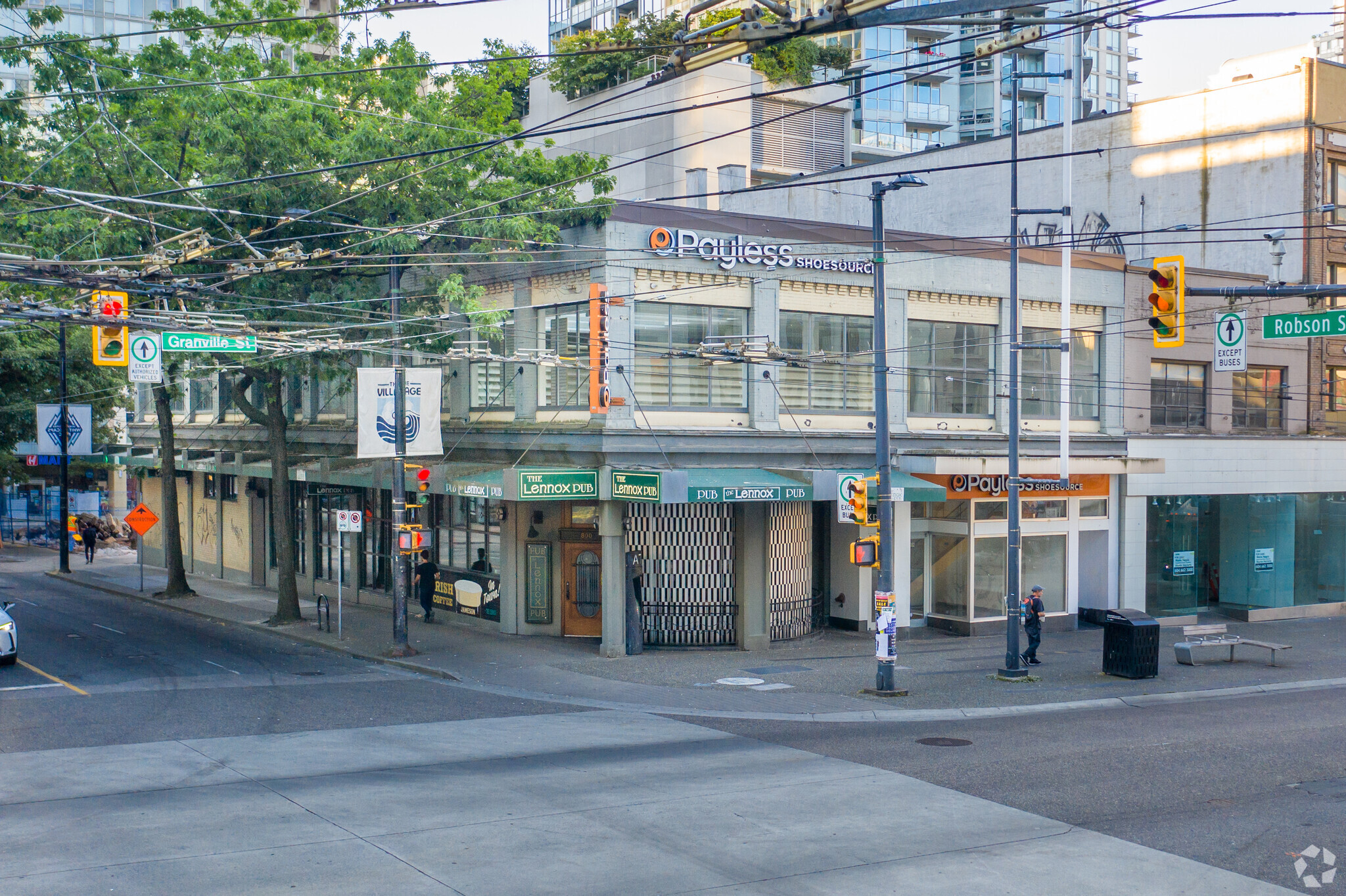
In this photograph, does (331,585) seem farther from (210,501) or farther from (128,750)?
(128,750)

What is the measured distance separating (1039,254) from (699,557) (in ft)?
39.0

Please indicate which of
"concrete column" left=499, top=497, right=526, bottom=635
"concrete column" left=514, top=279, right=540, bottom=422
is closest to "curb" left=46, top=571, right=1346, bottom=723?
"concrete column" left=499, top=497, right=526, bottom=635

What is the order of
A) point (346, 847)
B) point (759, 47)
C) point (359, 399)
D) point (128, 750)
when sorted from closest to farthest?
point (759, 47) → point (346, 847) → point (128, 750) → point (359, 399)

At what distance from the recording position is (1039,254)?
29562 millimetres

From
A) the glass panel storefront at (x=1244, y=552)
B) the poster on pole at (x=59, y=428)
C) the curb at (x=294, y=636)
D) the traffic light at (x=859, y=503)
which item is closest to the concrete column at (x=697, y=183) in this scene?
the traffic light at (x=859, y=503)

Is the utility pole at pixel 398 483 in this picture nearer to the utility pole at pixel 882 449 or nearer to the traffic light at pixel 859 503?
the traffic light at pixel 859 503

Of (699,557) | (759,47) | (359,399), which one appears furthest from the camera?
(699,557)

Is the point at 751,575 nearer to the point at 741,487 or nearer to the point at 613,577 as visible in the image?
the point at 741,487

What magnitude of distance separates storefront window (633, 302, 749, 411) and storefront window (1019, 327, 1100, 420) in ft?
27.4

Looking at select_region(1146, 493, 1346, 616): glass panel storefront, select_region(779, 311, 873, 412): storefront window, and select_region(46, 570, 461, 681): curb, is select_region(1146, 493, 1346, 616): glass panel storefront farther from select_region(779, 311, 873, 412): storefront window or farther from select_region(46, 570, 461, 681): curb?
select_region(46, 570, 461, 681): curb

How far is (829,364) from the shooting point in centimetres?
2662

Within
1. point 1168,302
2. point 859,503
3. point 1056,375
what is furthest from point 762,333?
point 1168,302

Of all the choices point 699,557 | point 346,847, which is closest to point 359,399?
point 699,557

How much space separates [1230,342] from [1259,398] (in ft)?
29.4
